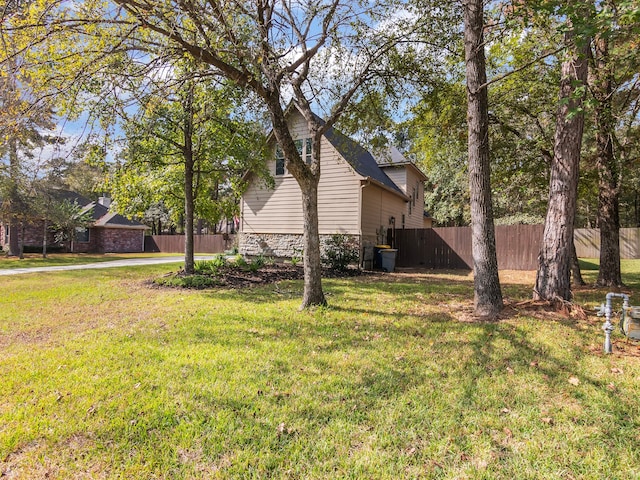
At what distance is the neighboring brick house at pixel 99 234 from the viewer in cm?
2269

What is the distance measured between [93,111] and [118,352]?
3333 millimetres

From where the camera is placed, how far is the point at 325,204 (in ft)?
43.7

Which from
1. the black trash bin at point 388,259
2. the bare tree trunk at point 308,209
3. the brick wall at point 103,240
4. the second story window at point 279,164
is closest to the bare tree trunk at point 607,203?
the black trash bin at point 388,259

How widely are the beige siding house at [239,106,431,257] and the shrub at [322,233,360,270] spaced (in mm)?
245

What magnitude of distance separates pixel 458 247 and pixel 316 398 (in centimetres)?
1392

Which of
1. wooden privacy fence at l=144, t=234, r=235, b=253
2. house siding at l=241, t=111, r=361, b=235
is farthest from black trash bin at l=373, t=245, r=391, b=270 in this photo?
wooden privacy fence at l=144, t=234, r=235, b=253

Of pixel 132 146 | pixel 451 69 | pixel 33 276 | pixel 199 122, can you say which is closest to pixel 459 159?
pixel 451 69

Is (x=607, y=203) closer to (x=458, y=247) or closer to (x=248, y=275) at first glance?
(x=458, y=247)

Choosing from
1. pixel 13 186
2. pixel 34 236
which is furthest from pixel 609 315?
pixel 34 236

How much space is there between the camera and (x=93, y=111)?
490cm

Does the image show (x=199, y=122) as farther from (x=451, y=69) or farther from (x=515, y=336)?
(x=515, y=336)

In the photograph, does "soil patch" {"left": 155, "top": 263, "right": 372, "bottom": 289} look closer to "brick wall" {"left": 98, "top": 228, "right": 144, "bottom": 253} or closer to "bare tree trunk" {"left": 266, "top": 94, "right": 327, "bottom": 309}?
"bare tree trunk" {"left": 266, "top": 94, "right": 327, "bottom": 309}

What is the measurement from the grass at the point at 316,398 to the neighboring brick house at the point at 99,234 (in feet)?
71.1

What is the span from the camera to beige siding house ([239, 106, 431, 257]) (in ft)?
41.8
